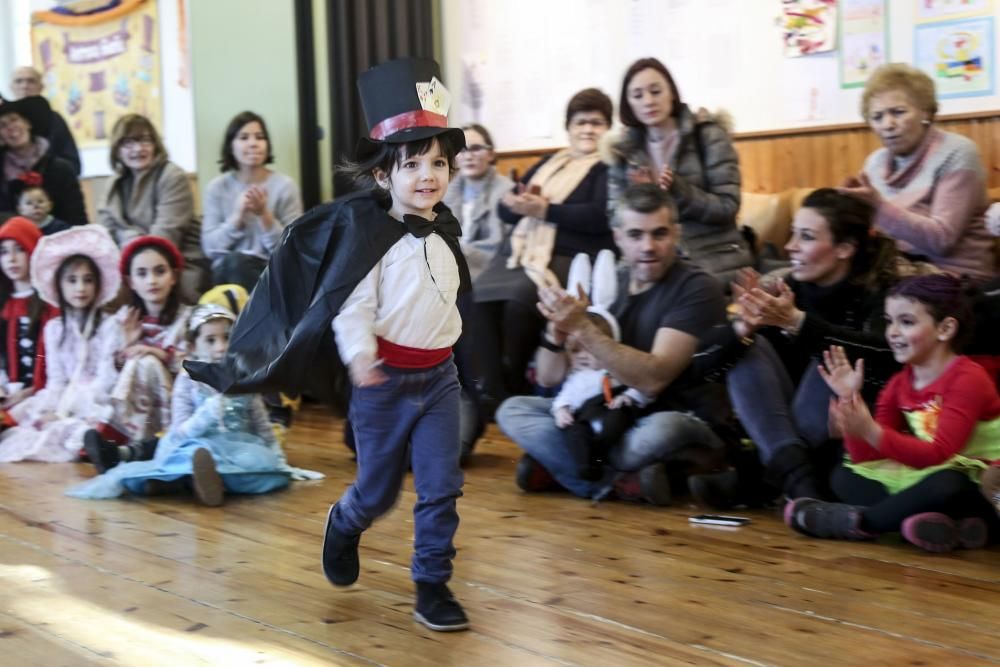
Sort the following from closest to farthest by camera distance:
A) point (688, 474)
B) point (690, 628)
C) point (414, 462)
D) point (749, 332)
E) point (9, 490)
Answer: point (690, 628) → point (414, 462) → point (749, 332) → point (688, 474) → point (9, 490)

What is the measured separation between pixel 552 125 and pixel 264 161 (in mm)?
1228

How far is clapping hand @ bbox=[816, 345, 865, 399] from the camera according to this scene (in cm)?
289

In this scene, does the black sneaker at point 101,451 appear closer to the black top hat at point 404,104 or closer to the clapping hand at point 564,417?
the clapping hand at point 564,417

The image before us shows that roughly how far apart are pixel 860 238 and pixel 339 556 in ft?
5.21

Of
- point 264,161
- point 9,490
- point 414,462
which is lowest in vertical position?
point 9,490

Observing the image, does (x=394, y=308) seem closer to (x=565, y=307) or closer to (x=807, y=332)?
(x=565, y=307)

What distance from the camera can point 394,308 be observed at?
233cm

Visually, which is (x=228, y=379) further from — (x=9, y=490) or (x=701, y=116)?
(x=701, y=116)

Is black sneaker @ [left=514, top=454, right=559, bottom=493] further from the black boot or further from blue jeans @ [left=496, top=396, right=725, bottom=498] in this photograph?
the black boot

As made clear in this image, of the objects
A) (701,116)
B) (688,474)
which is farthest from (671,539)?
(701,116)

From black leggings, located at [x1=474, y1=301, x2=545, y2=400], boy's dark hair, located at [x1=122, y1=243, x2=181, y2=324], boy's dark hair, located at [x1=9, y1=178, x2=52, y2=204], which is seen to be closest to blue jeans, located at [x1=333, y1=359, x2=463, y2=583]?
black leggings, located at [x1=474, y1=301, x2=545, y2=400]

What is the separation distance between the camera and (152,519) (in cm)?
334

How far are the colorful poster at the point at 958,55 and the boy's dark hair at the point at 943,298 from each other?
5.23ft

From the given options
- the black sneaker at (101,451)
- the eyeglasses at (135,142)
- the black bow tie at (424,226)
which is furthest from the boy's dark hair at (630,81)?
the eyeglasses at (135,142)
